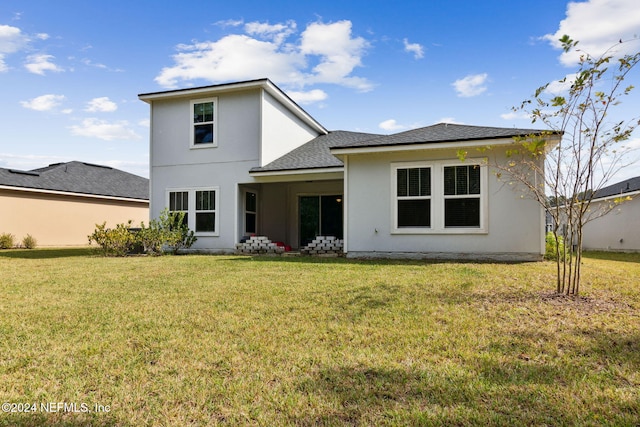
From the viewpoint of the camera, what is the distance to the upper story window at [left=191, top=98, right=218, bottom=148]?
14031 millimetres

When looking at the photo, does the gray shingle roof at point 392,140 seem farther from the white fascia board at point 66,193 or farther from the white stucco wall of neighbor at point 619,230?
the white fascia board at point 66,193

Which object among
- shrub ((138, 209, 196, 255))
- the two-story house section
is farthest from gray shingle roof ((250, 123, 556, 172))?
shrub ((138, 209, 196, 255))

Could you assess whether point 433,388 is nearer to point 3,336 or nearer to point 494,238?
point 3,336

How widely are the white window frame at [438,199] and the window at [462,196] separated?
9 cm

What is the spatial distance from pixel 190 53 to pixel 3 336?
1235 centimetres

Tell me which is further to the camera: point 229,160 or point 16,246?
point 16,246

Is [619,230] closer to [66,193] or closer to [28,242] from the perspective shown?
[66,193]

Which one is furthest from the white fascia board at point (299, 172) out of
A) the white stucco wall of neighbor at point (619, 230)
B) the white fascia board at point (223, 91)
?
the white stucco wall of neighbor at point (619, 230)

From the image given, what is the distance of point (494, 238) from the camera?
10000mm

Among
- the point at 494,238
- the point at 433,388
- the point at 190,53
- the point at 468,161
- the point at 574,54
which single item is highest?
the point at 190,53

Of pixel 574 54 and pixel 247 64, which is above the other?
pixel 247 64

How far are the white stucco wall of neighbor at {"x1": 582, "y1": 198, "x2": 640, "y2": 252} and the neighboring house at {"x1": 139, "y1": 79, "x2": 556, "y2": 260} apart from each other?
9020 millimetres

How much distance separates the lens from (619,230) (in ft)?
58.7

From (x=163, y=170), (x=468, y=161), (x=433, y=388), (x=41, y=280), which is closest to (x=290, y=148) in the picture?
(x=163, y=170)
